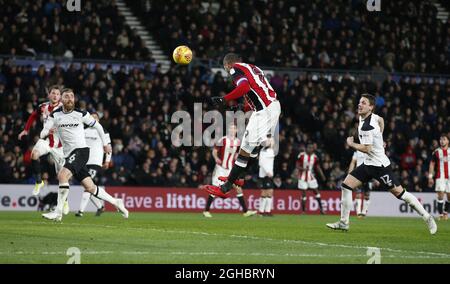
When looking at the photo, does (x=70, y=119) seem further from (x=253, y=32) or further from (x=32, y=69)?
(x=253, y=32)

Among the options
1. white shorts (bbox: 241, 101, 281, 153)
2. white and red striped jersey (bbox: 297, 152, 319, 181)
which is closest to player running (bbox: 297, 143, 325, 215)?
white and red striped jersey (bbox: 297, 152, 319, 181)

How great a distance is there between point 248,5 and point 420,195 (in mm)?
10349

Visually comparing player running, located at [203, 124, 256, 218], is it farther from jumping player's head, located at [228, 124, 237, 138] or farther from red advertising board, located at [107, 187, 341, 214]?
red advertising board, located at [107, 187, 341, 214]

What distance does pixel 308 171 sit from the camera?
29.8 meters

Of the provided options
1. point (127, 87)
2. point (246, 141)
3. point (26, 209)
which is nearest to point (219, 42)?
point (127, 87)

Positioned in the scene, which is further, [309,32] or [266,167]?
[309,32]

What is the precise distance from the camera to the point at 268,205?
27000 mm

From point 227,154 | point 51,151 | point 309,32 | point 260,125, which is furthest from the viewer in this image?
point 309,32

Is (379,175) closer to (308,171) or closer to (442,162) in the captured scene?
(442,162)

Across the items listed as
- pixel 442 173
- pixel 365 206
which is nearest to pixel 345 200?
pixel 442 173

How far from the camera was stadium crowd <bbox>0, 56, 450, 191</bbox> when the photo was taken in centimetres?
2802

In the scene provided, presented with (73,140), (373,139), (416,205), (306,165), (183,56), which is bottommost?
(306,165)

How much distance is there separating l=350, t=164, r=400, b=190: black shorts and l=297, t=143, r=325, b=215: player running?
12.6 metres

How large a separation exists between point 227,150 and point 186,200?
387 cm
